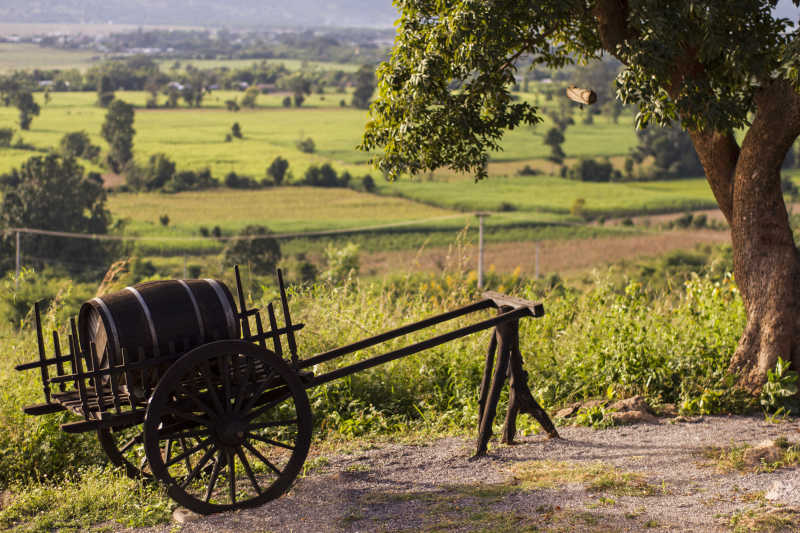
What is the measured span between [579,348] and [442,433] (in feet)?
5.61

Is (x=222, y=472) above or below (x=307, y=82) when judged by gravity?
below

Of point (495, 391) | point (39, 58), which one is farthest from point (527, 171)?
point (39, 58)

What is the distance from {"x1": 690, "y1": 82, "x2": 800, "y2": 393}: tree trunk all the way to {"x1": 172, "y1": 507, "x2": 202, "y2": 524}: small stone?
4146 millimetres

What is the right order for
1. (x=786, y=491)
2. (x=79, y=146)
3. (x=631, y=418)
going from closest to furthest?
(x=786, y=491) < (x=631, y=418) < (x=79, y=146)

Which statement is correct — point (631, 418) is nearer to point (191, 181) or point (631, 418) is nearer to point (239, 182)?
point (239, 182)

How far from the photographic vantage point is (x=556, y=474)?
481 centimetres

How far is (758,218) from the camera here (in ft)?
20.0

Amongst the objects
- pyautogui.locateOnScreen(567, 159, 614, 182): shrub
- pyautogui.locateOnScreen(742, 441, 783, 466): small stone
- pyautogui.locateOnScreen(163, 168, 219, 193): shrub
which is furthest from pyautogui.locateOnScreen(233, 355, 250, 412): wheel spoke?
pyautogui.locateOnScreen(567, 159, 614, 182): shrub

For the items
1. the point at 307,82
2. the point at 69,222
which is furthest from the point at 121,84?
the point at 69,222

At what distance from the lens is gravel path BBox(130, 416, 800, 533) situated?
414 cm

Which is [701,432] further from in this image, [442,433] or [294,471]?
[294,471]

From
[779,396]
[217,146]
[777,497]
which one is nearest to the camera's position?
[777,497]

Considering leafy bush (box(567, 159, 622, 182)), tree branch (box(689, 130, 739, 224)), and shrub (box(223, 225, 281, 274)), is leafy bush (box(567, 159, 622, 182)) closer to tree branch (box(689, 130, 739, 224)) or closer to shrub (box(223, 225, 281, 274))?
shrub (box(223, 225, 281, 274))

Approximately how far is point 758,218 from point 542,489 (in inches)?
114
